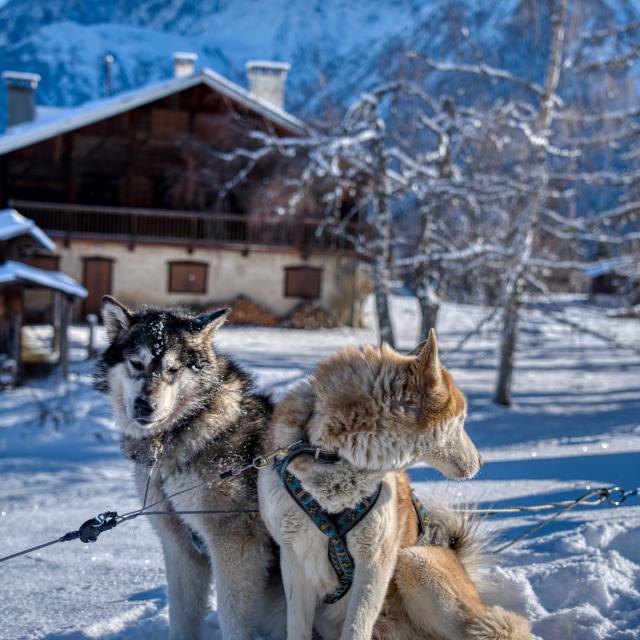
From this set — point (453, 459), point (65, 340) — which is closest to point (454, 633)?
point (453, 459)

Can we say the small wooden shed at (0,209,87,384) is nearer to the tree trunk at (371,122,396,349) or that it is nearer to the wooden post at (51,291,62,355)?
the wooden post at (51,291,62,355)

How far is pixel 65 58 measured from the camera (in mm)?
98750

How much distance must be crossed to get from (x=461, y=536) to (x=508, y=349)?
960cm

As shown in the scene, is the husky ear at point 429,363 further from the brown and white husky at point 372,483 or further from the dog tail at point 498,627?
the dog tail at point 498,627

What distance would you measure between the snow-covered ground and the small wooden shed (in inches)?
40.8

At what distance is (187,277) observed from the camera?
999 inches

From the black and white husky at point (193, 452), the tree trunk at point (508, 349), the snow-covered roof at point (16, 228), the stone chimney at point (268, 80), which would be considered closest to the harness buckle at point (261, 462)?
the black and white husky at point (193, 452)

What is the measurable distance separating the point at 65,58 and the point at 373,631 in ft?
366

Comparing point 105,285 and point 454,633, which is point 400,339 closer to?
point 105,285

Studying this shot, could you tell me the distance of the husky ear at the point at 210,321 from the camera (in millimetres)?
3350

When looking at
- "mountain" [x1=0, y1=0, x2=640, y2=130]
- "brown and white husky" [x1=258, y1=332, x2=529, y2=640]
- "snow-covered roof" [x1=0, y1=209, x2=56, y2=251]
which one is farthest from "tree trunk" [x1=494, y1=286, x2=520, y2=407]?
"mountain" [x1=0, y1=0, x2=640, y2=130]

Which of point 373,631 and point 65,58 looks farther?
point 65,58

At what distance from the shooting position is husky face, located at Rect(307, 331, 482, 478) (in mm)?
2709

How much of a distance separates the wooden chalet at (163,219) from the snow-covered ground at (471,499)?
8.33 meters
